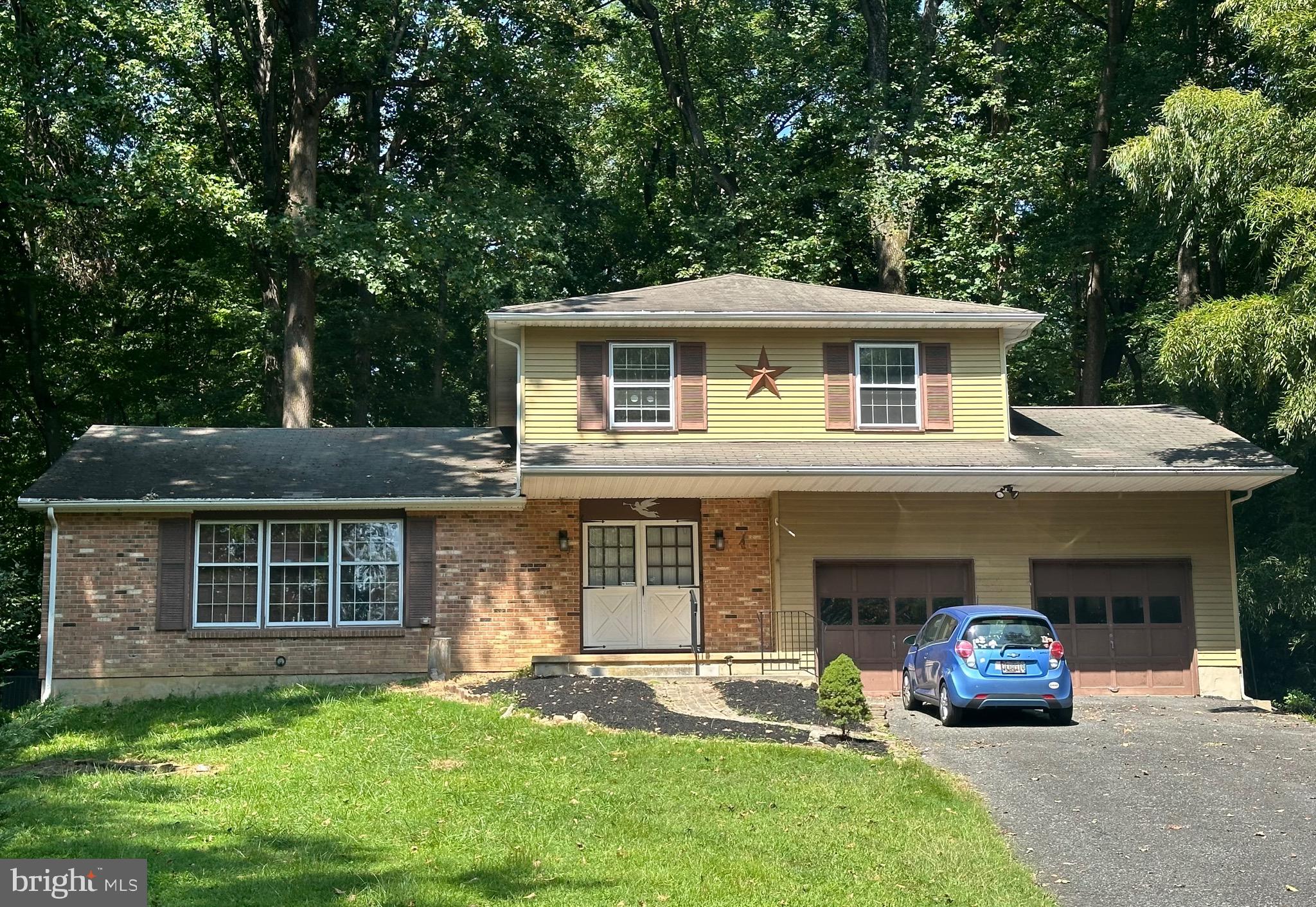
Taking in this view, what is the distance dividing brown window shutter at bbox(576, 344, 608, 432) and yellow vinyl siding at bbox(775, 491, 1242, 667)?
314 centimetres

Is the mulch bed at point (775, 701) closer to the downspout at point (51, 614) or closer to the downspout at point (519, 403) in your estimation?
the downspout at point (519, 403)

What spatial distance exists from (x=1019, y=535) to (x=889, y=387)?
3160mm

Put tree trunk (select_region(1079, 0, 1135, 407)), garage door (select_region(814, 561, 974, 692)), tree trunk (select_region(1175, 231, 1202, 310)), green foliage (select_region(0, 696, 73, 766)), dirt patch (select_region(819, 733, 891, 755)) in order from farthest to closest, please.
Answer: tree trunk (select_region(1079, 0, 1135, 407)) → tree trunk (select_region(1175, 231, 1202, 310)) → garage door (select_region(814, 561, 974, 692)) → dirt patch (select_region(819, 733, 891, 755)) → green foliage (select_region(0, 696, 73, 766))

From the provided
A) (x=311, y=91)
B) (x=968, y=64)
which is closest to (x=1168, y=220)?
(x=968, y=64)

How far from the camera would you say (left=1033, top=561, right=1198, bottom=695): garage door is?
2095cm

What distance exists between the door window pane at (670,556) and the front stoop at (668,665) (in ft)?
4.46

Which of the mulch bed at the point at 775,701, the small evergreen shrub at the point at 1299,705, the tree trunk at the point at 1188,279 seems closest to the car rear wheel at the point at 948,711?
the mulch bed at the point at 775,701

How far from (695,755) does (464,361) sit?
87.1 ft

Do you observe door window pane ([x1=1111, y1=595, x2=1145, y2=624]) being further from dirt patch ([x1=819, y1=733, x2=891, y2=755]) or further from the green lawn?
the green lawn

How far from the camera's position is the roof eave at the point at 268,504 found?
1942 centimetres

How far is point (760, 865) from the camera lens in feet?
31.6

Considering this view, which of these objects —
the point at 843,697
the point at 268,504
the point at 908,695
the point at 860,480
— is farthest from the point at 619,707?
the point at 268,504

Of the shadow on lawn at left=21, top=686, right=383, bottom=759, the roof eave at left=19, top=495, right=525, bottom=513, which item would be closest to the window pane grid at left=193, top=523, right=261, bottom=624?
the roof eave at left=19, top=495, right=525, bottom=513

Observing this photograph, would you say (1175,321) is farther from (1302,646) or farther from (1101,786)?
(1302,646)
